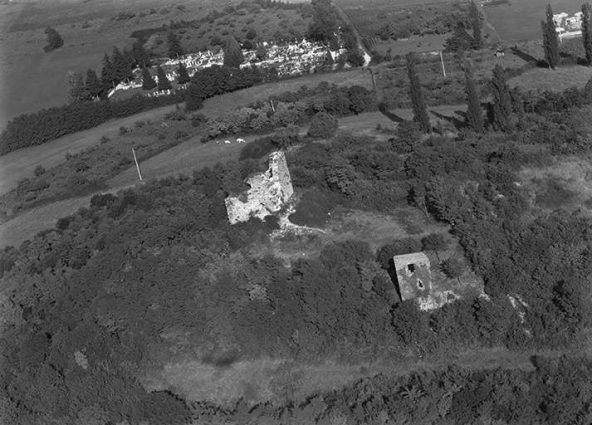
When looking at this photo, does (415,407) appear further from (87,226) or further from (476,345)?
(87,226)

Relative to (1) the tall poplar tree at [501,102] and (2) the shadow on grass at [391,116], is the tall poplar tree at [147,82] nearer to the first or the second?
(2) the shadow on grass at [391,116]

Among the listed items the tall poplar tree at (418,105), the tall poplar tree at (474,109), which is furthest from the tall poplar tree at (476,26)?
the tall poplar tree at (474,109)

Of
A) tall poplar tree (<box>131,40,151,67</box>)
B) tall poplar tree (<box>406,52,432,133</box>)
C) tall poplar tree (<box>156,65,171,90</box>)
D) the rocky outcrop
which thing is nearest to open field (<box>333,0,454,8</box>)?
tall poplar tree (<box>131,40,151,67</box>)

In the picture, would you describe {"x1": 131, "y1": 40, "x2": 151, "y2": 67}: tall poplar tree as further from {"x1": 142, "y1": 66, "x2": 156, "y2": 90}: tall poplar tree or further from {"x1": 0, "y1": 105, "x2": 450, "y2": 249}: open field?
{"x1": 0, "y1": 105, "x2": 450, "y2": 249}: open field

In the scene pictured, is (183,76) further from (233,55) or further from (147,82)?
(233,55)

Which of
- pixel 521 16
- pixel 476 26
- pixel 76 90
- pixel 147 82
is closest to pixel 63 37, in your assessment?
pixel 76 90
